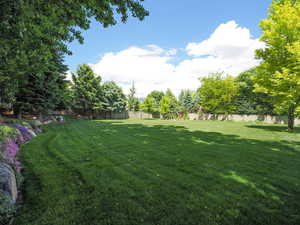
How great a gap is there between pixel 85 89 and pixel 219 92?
926 inches

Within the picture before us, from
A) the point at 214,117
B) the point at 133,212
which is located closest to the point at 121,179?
the point at 133,212

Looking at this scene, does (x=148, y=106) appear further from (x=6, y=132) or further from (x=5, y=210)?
(x=5, y=210)

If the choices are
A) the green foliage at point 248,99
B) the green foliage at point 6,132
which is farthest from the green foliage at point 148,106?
the green foliage at point 6,132

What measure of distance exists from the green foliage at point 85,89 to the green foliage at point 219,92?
19.8 metres

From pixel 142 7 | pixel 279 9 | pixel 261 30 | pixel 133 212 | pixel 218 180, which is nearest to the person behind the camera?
pixel 133 212

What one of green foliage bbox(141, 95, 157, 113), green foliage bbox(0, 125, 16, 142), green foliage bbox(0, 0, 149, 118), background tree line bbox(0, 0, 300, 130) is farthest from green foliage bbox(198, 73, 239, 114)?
green foliage bbox(0, 125, 16, 142)

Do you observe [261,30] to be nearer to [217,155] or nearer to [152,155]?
[217,155]

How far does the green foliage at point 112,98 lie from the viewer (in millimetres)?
28016

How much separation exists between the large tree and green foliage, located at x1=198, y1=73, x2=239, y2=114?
1675cm

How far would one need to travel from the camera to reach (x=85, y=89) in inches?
1001

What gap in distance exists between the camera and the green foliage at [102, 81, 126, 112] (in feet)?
91.9

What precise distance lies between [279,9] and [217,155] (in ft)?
38.5

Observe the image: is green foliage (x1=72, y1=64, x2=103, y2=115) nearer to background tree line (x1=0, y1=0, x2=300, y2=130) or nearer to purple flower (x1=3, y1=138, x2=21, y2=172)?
background tree line (x1=0, y1=0, x2=300, y2=130)

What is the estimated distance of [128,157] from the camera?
174 inches
